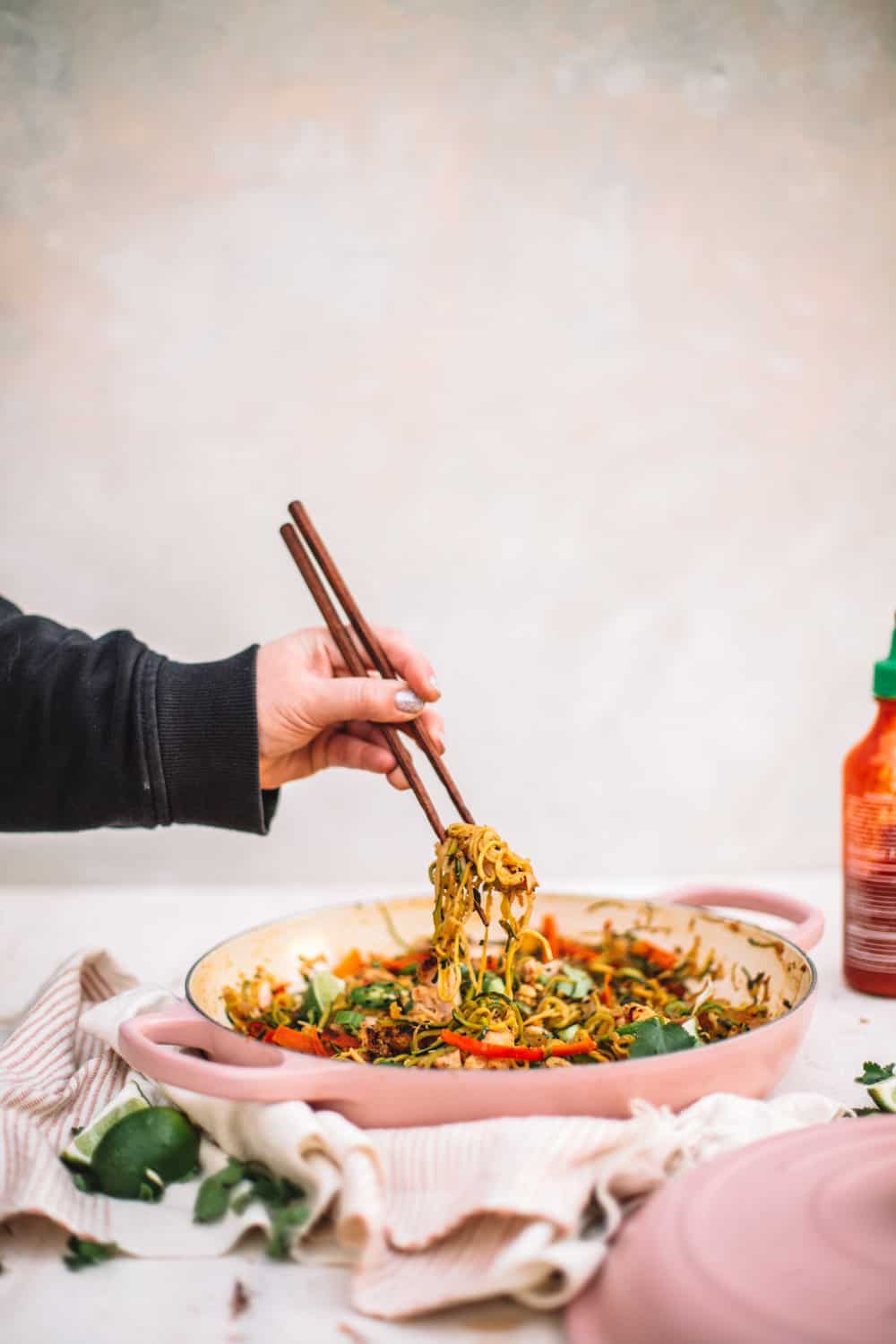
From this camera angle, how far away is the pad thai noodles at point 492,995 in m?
0.97

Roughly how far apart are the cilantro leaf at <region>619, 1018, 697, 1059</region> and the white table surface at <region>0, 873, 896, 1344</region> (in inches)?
6.1

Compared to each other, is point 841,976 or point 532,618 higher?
point 532,618

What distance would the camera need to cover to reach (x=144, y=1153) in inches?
33.7

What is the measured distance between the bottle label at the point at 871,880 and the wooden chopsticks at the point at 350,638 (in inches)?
15.4

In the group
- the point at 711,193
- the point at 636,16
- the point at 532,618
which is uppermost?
the point at 636,16

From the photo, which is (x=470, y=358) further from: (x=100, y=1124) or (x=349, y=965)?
(x=100, y=1124)

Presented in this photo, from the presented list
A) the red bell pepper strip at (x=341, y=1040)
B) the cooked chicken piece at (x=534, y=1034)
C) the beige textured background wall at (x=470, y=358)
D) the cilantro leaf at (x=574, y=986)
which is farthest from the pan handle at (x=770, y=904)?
the beige textured background wall at (x=470, y=358)

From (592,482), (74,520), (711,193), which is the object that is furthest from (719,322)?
(74,520)

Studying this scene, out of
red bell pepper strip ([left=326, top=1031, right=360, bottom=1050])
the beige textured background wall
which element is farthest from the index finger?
the beige textured background wall

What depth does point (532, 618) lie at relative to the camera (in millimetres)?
2086

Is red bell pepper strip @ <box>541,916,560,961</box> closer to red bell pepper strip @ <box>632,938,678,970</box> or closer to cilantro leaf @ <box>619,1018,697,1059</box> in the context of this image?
red bell pepper strip @ <box>632,938,678,970</box>

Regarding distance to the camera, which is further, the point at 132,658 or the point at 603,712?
the point at 603,712

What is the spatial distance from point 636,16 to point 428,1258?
6.22 feet

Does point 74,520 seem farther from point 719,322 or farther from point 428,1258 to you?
point 428,1258
